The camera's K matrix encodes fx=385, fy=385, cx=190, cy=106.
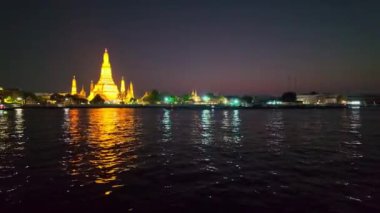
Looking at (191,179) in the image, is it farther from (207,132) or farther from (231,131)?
(231,131)

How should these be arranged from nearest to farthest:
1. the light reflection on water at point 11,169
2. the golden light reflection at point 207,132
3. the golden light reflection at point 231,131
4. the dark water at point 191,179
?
the dark water at point 191,179 → the light reflection on water at point 11,169 → the golden light reflection at point 207,132 → the golden light reflection at point 231,131

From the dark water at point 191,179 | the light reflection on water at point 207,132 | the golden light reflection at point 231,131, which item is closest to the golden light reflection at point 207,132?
the light reflection on water at point 207,132

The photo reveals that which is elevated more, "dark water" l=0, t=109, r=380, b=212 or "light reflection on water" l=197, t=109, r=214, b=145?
"dark water" l=0, t=109, r=380, b=212

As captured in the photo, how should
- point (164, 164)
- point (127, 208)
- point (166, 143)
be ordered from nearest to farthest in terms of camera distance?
point (127, 208), point (164, 164), point (166, 143)

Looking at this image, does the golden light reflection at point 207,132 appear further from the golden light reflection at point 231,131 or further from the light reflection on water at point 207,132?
the golden light reflection at point 231,131

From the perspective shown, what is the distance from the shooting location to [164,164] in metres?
22.0

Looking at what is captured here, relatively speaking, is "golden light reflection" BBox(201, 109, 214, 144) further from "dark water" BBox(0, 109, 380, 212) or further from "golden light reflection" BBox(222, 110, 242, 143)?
"dark water" BBox(0, 109, 380, 212)

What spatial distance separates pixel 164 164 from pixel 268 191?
7.97 meters

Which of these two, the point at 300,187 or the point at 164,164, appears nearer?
the point at 300,187

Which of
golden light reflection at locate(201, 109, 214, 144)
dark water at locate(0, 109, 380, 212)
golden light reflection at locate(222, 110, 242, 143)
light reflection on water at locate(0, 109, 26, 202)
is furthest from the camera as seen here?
golden light reflection at locate(222, 110, 242, 143)

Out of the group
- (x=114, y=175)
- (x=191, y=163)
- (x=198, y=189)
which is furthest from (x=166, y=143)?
(x=198, y=189)

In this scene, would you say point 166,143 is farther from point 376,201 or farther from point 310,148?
point 376,201

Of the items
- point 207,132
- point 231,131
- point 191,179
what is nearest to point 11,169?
point 191,179

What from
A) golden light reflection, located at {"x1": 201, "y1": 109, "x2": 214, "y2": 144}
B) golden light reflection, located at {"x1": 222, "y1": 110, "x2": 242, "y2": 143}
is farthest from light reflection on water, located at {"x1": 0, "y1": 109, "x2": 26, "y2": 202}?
golden light reflection, located at {"x1": 222, "y1": 110, "x2": 242, "y2": 143}
